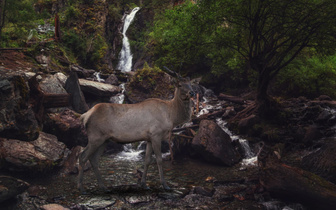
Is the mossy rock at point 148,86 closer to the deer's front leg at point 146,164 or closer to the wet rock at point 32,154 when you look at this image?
the wet rock at point 32,154

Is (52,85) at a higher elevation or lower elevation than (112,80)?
lower

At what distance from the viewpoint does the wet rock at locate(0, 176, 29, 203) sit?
6.50 meters

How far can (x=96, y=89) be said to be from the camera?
18.0m

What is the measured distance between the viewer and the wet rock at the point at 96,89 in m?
17.7

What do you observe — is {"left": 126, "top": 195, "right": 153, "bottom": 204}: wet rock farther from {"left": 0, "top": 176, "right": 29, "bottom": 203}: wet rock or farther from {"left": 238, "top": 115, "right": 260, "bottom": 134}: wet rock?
{"left": 238, "top": 115, "right": 260, "bottom": 134}: wet rock

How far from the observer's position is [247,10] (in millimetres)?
13797

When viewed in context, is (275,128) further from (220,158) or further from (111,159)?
(111,159)

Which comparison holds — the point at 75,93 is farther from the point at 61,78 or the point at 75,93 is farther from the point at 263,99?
the point at 263,99

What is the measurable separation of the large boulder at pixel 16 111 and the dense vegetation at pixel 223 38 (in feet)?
23.1

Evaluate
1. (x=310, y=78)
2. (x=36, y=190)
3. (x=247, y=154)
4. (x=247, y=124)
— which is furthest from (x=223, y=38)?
(x=36, y=190)

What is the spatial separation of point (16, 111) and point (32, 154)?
1877 mm

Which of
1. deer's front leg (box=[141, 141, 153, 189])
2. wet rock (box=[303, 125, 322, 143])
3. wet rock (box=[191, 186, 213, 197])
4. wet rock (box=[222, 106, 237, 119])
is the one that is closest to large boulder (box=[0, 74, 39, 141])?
deer's front leg (box=[141, 141, 153, 189])

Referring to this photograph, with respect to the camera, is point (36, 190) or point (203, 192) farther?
point (203, 192)

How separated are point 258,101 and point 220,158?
6.42 m
